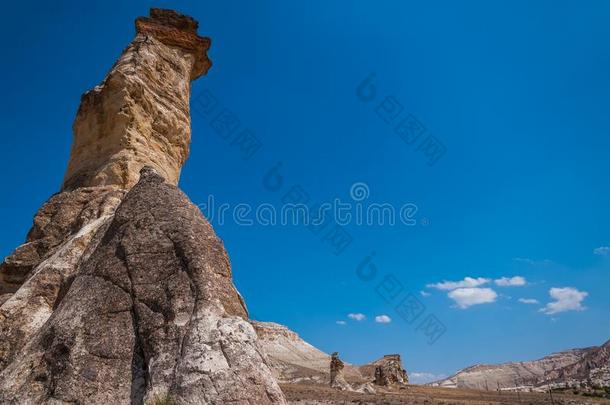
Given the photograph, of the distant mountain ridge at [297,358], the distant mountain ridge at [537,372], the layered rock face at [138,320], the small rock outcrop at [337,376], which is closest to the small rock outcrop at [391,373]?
the distant mountain ridge at [297,358]

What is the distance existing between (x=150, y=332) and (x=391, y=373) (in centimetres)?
4637

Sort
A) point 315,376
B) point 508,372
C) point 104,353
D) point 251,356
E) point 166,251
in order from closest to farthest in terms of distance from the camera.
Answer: point 251,356
point 104,353
point 166,251
point 315,376
point 508,372

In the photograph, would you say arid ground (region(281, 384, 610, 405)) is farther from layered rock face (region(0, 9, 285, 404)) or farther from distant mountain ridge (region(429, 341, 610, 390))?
distant mountain ridge (region(429, 341, 610, 390))

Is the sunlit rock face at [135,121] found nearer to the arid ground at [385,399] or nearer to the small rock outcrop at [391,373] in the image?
the arid ground at [385,399]

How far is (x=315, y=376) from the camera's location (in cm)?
5581

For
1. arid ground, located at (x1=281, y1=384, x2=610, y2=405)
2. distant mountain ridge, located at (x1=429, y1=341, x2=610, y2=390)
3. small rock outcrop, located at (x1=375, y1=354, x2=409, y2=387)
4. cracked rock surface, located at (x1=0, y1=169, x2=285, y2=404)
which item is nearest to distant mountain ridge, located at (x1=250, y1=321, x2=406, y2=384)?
small rock outcrop, located at (x1=375, y1=354, x2=409, y2=387)

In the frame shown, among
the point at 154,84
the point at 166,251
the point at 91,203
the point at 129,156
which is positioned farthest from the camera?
the point at 154,84

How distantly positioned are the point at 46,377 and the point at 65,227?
23.8 ft

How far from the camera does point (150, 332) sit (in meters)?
6.71

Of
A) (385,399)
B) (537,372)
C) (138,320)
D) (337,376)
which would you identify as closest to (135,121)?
(138,320)

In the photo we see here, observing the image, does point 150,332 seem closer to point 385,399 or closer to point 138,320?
point 138,320

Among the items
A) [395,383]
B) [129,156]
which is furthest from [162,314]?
[395,383]

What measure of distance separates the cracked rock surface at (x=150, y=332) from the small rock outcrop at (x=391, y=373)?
140 feet

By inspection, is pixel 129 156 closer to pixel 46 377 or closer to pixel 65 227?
pixel 65 227
